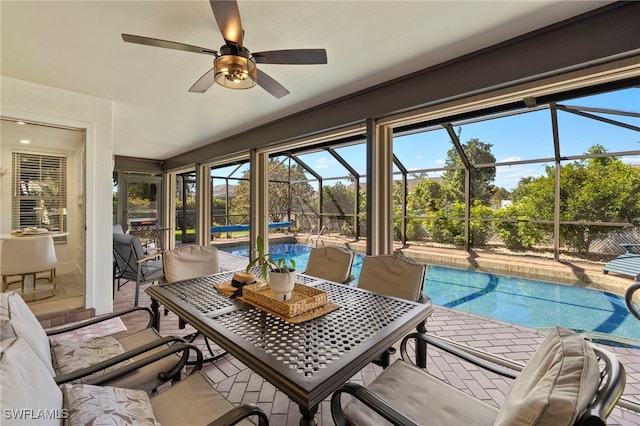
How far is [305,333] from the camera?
134cm

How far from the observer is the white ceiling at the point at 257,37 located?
1.78 metres

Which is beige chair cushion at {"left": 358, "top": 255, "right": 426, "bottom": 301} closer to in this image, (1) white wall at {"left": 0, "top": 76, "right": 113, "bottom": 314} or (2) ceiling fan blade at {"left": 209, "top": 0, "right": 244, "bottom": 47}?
(2) ceiling fan blade at {"left": 209, "top": 0, "right": 244, "bottom": 47}

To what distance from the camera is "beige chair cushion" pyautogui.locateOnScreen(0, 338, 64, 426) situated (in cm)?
65

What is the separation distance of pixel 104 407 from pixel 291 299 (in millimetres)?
946

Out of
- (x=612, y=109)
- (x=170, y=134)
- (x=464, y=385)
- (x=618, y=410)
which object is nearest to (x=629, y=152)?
(x=612, y=109)

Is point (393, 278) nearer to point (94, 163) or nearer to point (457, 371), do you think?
point (457, 371)

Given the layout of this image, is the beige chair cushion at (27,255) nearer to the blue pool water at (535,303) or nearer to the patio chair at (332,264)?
the patio chair at (332,264)

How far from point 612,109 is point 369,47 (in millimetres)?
4456

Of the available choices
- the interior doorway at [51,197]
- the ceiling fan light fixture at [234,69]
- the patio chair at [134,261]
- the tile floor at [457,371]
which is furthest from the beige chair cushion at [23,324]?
the interior doorway at [51,197]

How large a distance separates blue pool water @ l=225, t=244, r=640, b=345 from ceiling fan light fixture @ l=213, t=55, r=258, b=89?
12.8ft

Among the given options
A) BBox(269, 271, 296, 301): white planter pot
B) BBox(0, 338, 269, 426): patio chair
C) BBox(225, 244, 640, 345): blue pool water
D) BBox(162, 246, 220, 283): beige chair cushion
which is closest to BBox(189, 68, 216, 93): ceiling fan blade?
BBox(162, 246, 220, 283): beige chair cushion

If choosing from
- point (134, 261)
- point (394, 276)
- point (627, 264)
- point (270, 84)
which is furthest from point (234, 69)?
point (627, 264)

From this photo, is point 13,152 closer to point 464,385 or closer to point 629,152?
point 464,385

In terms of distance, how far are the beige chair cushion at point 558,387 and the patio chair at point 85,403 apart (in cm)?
81
